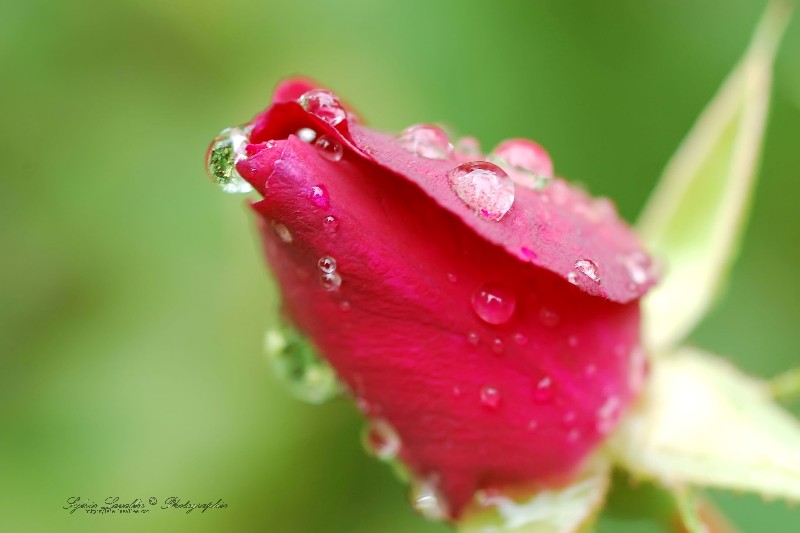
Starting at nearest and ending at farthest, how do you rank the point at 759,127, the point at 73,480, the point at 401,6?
the point at 759,127 → the point at 73,480 → the point at 401,6

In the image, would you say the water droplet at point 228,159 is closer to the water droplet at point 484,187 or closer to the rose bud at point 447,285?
the rose bud at point 447,285

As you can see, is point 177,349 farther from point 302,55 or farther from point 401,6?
point 401,6

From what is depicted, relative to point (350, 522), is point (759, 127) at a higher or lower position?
higher

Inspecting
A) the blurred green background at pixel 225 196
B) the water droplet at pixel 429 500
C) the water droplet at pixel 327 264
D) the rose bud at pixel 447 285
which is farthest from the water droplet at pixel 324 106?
the blurred green background at pixel 225 196

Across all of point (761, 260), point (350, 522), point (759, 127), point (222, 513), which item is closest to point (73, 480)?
point (222, 513)

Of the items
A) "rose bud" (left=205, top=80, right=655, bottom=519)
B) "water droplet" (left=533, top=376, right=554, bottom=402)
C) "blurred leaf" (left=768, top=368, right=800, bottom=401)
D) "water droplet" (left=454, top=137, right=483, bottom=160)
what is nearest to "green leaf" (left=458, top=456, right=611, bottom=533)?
"rose bud" (left=205, top=80, right=655, bottom=519)

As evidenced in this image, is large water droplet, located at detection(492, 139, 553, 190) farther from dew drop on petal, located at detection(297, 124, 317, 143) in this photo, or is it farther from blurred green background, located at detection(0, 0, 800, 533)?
Result: blurred green background, located at detection(0, 0, 800, 533)

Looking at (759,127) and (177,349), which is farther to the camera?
(177,349)
